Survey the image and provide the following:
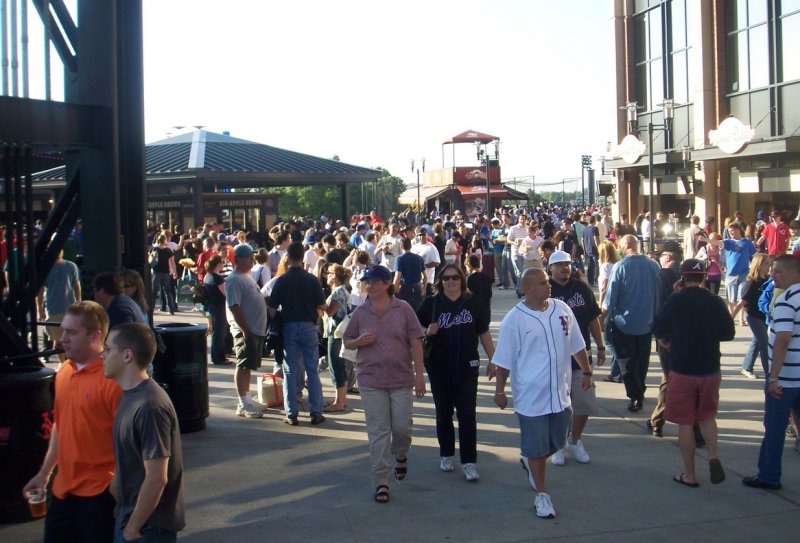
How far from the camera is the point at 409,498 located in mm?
6727

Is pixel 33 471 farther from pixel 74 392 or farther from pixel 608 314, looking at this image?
pixel 608 314

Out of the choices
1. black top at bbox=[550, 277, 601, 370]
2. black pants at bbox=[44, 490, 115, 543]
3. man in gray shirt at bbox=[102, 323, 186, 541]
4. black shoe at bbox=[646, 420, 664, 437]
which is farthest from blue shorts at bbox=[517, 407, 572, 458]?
black pants at bbox=[44, 490, 115, 543]

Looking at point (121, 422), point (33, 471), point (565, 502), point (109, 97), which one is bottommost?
point (565, 502)

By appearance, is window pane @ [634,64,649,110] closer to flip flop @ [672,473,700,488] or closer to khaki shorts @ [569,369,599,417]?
khaki shorts @ [569,369,599,417]

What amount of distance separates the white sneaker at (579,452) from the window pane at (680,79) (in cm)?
2514

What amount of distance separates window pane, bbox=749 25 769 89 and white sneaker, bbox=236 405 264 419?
22.2 m

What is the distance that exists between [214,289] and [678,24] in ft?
79.5

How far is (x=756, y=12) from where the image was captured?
89.0 feet

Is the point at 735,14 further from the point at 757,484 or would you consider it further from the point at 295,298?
the point at 757,484

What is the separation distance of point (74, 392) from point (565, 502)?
3.84 m

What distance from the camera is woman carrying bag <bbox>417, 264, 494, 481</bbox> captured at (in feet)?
23.3

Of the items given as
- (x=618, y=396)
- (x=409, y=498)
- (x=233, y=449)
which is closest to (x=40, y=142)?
(x=233, y=449)

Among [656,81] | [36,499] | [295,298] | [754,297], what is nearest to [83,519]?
[36,499]

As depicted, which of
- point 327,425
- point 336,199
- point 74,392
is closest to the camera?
point 74,392
